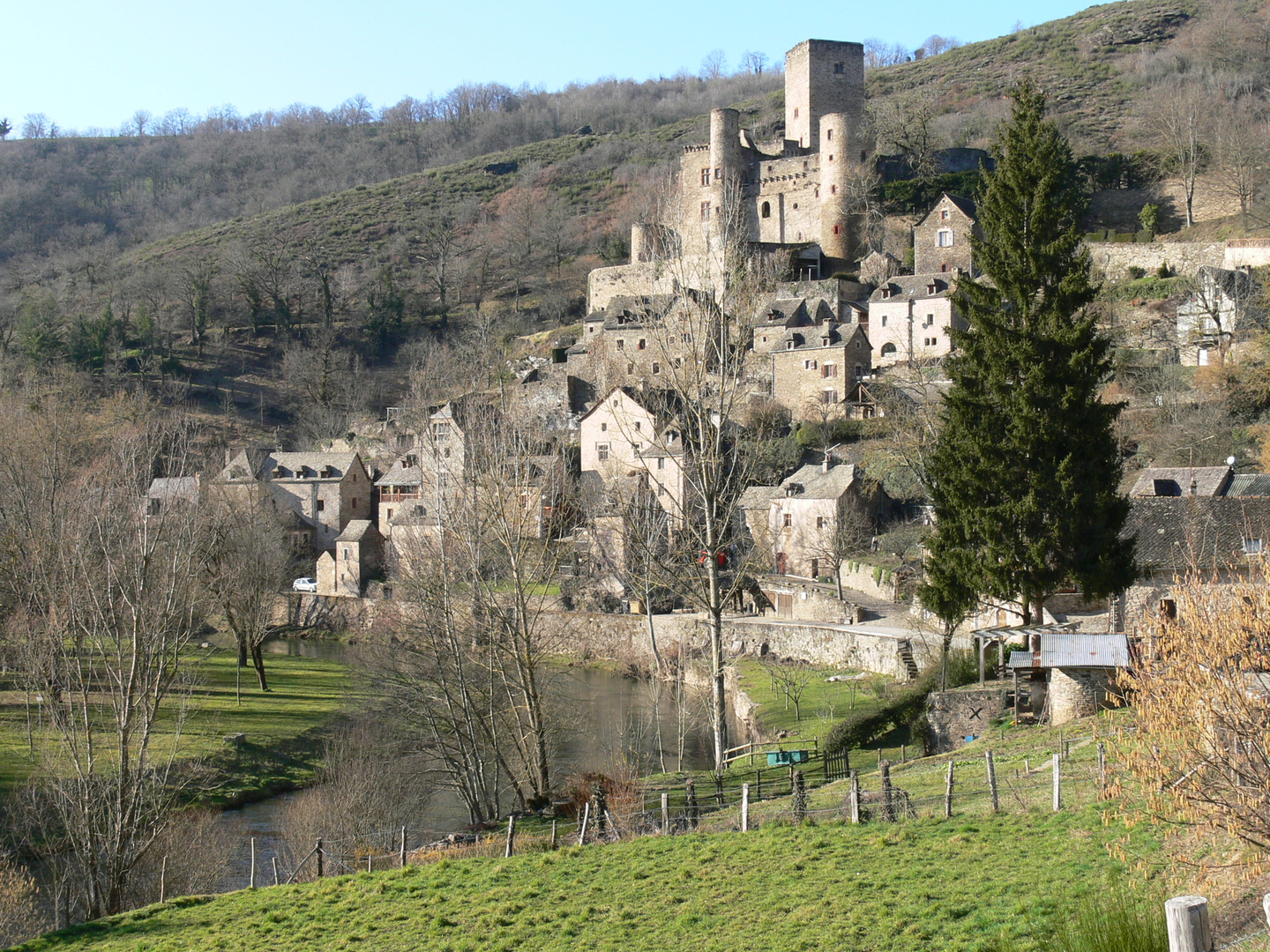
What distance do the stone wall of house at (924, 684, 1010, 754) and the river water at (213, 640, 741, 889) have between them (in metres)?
5.91

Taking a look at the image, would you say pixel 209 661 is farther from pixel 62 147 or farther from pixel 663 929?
pixel 62 147

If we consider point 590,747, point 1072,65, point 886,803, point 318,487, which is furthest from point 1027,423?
point 1072,65

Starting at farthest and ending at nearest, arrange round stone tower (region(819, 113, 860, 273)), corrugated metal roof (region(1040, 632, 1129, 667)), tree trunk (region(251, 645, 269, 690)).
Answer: round stone tower (region(819, 113, 860, 273)) → tree trunk (region(251, 645, 269, 690)) → corrugated metal roof (region(1040, 632, 1129, 667))

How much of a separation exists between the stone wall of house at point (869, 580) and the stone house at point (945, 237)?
20116mm

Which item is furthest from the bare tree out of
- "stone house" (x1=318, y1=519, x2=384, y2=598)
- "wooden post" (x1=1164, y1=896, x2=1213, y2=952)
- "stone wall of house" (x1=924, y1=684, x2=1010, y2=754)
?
"wooden post" (x1=1164, y1=896, x2=1213, y2=952)

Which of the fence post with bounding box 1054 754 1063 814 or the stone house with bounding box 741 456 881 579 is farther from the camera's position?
the stone house with bounding box 741 456 881 579

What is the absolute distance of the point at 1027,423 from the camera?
21438mm

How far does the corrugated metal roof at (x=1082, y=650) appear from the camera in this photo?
1911 centimetres

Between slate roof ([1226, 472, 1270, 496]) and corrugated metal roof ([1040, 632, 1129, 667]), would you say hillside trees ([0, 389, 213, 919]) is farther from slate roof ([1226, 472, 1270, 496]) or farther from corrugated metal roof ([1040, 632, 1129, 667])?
slate roof ([1226, 472, 1270, 496])

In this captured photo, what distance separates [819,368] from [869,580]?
550 inches

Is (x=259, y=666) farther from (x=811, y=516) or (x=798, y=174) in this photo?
(x=798, y=174)

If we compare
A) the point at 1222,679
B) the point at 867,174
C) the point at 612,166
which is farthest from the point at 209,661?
the point at 612,166

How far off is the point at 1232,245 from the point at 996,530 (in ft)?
117

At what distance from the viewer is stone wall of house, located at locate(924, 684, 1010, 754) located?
22.3 meters
